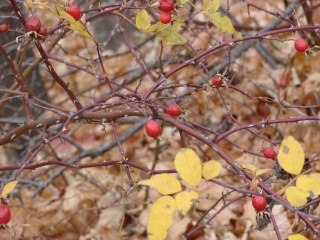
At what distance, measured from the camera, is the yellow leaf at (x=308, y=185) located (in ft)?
3.31

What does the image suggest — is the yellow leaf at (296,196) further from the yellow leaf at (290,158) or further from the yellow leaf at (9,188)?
the yellow leaf at (9,188)

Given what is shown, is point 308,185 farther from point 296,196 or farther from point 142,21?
point 142,21

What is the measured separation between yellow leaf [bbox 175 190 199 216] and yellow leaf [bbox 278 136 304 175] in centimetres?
17

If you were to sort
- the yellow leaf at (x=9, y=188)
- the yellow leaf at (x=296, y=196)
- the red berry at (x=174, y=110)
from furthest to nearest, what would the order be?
the red berry at (x=174, y=110), the yellow leaf at (x=9, y=188), the yellow leaf at (x=296, y=196)

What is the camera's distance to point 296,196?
3.29 feet

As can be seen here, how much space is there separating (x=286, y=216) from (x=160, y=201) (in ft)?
4.19

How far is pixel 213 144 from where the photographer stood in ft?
4.28

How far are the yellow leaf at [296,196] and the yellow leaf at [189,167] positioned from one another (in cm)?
17

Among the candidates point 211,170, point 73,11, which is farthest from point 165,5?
point 211,170

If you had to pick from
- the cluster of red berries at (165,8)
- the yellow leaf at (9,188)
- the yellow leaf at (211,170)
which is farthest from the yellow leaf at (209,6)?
the yellow leaf at (9,188)

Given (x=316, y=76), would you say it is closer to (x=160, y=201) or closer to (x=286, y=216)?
(x=286, y=216)

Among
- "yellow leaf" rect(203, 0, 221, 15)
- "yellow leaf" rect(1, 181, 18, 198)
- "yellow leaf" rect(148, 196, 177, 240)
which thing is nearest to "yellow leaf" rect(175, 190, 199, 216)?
"yellow leaf" rect(148, 196, 177, 240)

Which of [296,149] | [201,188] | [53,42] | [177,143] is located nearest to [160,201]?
[296,149]

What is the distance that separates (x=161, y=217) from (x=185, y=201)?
0.05 metres
